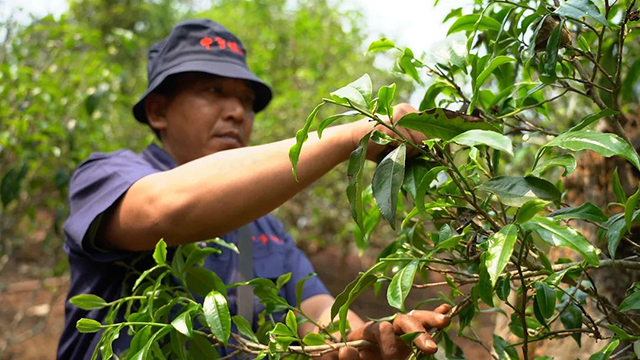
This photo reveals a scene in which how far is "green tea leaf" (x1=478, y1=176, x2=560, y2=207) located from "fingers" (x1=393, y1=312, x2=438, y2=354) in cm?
29

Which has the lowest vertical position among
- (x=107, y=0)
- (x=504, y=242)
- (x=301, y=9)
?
(x=107, y=0)

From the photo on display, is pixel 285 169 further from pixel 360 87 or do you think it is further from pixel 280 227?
pixel 280 227

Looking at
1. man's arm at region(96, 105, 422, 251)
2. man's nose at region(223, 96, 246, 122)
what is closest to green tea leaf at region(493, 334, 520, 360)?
man's arm at region(96, 105, 422, 251)

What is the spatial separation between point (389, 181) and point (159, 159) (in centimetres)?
111

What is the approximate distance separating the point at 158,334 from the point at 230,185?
0.31 m

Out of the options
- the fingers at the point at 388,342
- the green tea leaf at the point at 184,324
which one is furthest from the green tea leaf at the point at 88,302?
the fingers at the point at 388,342

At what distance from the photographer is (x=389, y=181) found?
2.97ft

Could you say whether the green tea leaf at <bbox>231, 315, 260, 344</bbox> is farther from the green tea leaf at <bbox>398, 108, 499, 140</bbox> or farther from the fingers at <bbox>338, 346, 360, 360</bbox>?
the green tea leaf at <bbox>398, 108, 499, 140</bbox>

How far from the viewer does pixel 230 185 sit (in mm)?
1237

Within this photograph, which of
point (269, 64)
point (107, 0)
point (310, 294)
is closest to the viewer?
point (310, 294)

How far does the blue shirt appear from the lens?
147cm

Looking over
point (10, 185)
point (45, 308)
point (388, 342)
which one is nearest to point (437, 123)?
point (388, 342)

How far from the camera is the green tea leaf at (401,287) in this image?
0.92 meters

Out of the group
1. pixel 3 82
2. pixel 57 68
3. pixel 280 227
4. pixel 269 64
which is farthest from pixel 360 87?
pixel 269 64
